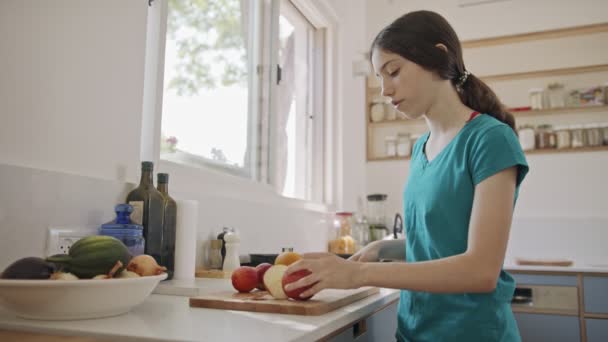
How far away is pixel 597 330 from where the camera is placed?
264 centimetres

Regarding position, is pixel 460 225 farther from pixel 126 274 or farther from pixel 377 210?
pixel 377 210

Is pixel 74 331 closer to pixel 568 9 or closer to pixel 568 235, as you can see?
pixel 568 235

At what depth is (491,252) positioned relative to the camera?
919mm

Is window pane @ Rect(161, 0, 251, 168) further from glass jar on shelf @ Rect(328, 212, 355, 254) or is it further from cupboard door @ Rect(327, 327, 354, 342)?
cupboard door @ Rect(327, 327, 354, 342)

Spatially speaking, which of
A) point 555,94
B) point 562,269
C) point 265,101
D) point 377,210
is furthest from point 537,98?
point 265,101

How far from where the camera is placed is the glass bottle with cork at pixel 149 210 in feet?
4.28

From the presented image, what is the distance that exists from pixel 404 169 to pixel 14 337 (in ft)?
10.9

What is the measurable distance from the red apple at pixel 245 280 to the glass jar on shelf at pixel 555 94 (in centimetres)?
294

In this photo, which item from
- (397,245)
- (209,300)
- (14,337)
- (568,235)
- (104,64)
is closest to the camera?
(14,337)

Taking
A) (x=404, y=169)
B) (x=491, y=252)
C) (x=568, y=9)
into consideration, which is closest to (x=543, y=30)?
(x=568, y=9)

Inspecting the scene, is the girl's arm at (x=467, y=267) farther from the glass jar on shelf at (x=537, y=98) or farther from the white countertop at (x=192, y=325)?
the glass jar on shelf at (x=537, y=98)

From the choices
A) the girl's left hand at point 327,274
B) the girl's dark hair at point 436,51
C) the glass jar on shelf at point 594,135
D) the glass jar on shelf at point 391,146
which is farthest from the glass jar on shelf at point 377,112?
the girl's left hand at point 327,274

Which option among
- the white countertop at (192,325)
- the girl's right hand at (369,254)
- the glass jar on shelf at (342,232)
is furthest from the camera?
the glass jar on shelf at (342,232)

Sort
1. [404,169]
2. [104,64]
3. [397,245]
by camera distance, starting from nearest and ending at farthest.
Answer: [104,64] < [397,245] < [404,169]
